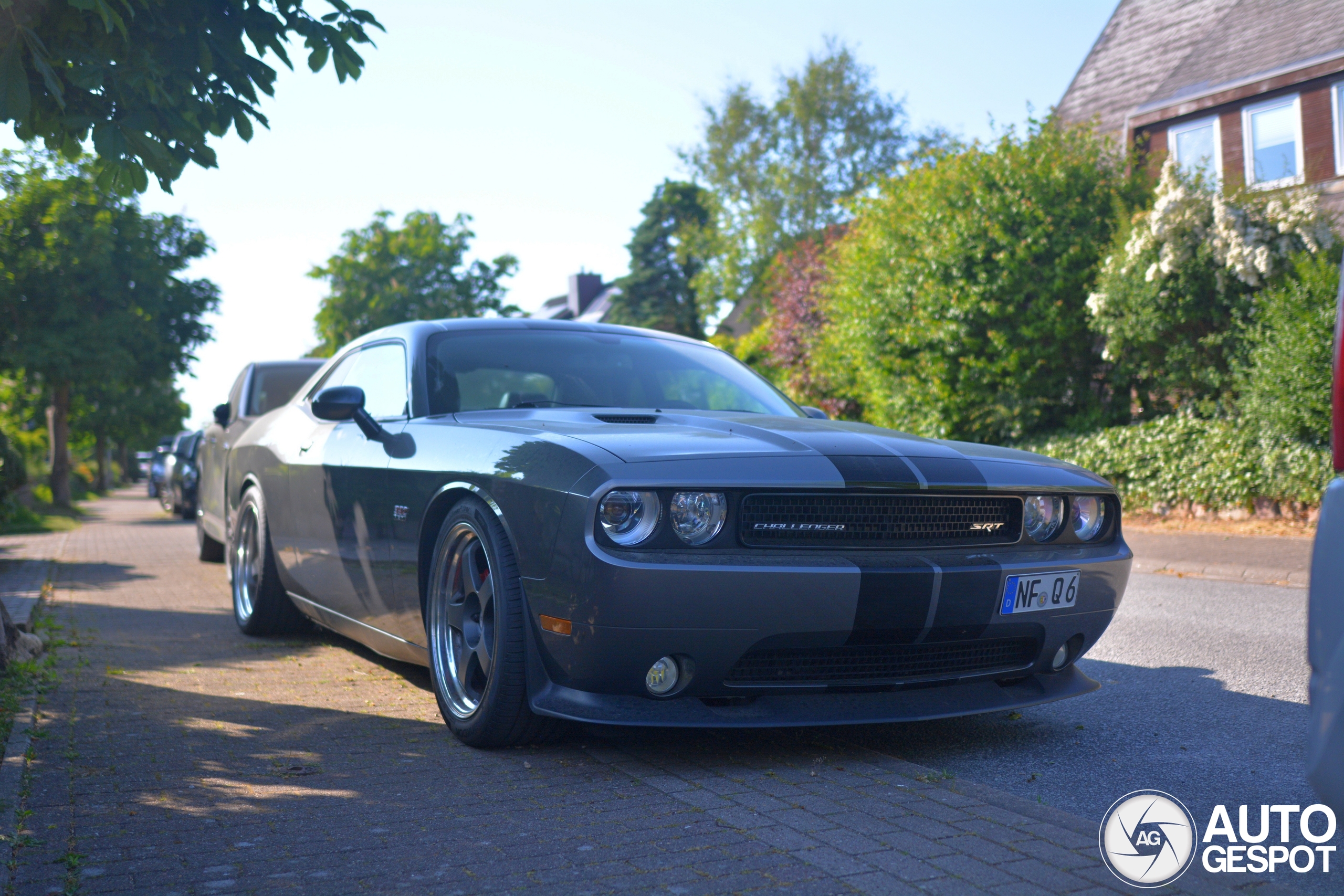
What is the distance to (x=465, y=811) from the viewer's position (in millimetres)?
3199

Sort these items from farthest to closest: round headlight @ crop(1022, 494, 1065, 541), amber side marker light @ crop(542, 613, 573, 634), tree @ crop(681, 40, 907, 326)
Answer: tree @ crop(681, 40, 907, 326) → round headlight @ crop(1022, 494, 1065, 541) → amber side marker light @ crop(542, 613, 573, 634)

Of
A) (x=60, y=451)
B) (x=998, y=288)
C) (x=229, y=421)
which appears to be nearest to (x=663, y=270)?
(x=60, y=451)

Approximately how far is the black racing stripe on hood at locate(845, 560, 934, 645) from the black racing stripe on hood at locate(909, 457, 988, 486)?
0.31 m

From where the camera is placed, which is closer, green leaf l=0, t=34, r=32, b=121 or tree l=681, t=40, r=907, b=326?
green leaf l=0, t=34, r=32, b=121

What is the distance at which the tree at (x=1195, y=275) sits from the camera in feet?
44.6

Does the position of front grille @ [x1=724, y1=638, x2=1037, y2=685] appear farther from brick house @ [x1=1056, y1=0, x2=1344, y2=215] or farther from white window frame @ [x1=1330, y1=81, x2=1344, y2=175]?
white window frame @ [x1=1330, y1=81, x2=1344, y2=175]

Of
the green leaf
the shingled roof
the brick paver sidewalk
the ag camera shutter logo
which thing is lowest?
the ag camera shutter logo

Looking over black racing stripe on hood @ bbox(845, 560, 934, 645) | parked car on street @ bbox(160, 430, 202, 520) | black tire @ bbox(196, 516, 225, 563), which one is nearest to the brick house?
black tire @ bbox(196, 516, 225, 563)

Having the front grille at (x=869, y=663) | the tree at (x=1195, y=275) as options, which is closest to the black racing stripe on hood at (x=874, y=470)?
the front grille at (x=869, y=663)

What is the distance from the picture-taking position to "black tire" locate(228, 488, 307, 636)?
20.3 feet

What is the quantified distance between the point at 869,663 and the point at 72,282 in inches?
909

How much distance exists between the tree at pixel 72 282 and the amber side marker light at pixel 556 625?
2157 centimetres

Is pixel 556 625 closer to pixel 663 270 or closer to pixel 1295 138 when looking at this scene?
pixel 1295 138

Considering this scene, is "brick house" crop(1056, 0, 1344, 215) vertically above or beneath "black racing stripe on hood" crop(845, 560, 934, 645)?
above
